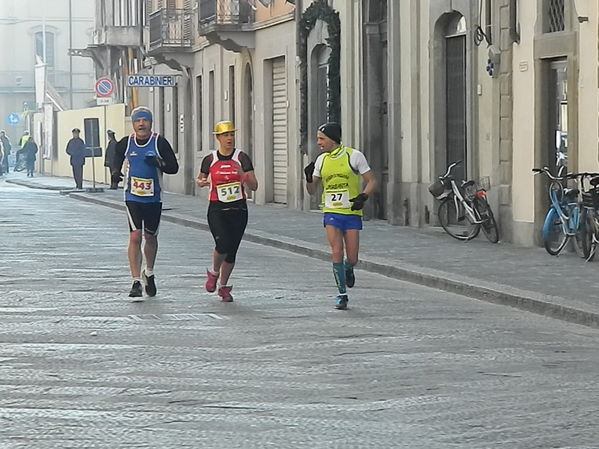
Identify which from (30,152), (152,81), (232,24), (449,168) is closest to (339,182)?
(449,168)

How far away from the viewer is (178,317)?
14.4m

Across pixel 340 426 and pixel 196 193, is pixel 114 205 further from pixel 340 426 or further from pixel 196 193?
pixel 340 426

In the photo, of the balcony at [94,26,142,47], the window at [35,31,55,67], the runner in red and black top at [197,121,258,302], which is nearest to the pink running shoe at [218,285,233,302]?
the runner in red and black top at [197,121,258,302]

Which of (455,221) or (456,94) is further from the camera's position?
(456,94)

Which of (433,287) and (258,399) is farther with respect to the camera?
(433,287)

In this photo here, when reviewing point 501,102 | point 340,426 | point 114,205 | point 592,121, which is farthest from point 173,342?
point 114,205

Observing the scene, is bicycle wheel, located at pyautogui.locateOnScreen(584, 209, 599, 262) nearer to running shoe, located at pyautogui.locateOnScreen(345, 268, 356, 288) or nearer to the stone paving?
the stone paving

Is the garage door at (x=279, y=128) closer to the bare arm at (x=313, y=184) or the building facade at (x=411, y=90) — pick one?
the building facade at (x=411, y=90)

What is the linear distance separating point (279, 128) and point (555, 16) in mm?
16842

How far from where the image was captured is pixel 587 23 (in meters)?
21.2

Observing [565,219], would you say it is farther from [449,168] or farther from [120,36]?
[120,36]

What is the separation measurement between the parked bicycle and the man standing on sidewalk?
27.5 ft

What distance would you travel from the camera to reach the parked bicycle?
78.5 feet

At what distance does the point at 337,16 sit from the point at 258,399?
77.2 feet
